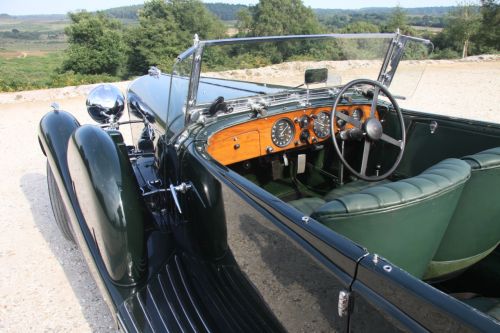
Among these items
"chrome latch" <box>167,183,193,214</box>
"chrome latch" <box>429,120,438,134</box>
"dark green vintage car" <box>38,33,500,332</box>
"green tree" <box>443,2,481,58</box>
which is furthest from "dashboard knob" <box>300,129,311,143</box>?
"green tree" <box>443,2,481,58</box>

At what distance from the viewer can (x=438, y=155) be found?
110 inches

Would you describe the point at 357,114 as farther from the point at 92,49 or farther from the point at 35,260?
the point at 92,49

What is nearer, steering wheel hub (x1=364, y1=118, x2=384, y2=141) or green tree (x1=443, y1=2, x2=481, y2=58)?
steering wheel hub (x1=364, y1=118, x2=384, y2=141)

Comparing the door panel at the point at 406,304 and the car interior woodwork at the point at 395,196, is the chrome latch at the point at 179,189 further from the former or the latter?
the door panel at the point at 406,304

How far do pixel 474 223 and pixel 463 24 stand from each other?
25.9 metres

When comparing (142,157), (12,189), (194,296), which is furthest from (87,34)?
(194,296)

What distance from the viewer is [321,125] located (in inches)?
122

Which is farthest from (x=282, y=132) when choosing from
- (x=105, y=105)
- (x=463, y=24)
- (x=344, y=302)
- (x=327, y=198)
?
(x=463, y=24)

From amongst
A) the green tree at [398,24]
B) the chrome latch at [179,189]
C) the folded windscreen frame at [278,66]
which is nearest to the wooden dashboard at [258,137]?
the folded windscreen frame at [278,66]

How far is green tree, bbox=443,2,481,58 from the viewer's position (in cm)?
2289

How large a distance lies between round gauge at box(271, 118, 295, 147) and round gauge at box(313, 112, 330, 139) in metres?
0.22

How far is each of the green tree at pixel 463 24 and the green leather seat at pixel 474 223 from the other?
23.6 m

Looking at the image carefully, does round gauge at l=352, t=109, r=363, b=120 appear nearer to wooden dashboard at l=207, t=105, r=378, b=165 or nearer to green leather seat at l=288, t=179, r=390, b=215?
wooden dashboard at l=207, t=105, r=378, b=165

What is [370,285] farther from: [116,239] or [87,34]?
[87,34]
